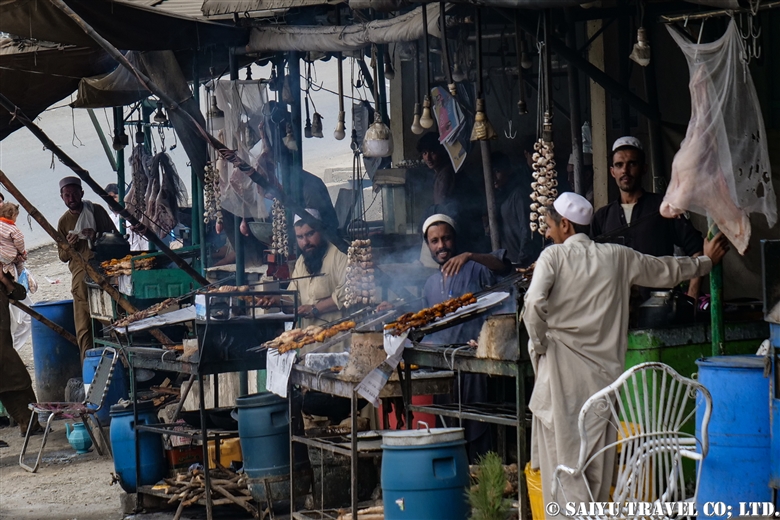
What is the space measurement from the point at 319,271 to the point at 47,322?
5.12 m

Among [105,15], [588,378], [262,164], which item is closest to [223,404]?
[262,164]

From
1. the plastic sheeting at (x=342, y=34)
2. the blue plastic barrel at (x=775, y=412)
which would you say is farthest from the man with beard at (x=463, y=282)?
the blue plastic barrel at (x=775, y=412)

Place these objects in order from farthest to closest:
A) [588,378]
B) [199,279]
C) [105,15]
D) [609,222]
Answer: [199,279]
[105,15]
[609,222]
[588,378]

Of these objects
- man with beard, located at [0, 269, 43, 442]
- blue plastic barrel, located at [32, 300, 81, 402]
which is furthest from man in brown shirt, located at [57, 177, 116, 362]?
man with beard, located at [0, 269, 43, 442]

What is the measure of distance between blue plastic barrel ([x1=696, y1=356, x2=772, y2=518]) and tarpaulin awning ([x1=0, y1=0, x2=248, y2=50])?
596cm

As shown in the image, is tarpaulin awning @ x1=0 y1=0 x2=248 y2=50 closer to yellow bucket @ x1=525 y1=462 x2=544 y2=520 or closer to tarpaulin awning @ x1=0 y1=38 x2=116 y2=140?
tarpaulin awning @ x1=0 y1=38 x2=116 y2=140

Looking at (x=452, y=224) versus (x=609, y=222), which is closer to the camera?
(x=609, y=222)

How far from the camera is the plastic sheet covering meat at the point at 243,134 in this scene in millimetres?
10156

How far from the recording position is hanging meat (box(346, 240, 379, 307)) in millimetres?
7914

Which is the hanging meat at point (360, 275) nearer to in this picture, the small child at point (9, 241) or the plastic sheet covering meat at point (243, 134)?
the plastic sheet covering meat at point (243, 134)

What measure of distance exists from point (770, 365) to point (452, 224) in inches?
130

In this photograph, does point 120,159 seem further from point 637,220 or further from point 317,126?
point 637,220

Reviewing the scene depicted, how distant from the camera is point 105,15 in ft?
28.1

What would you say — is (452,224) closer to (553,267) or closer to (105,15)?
(553,267)
